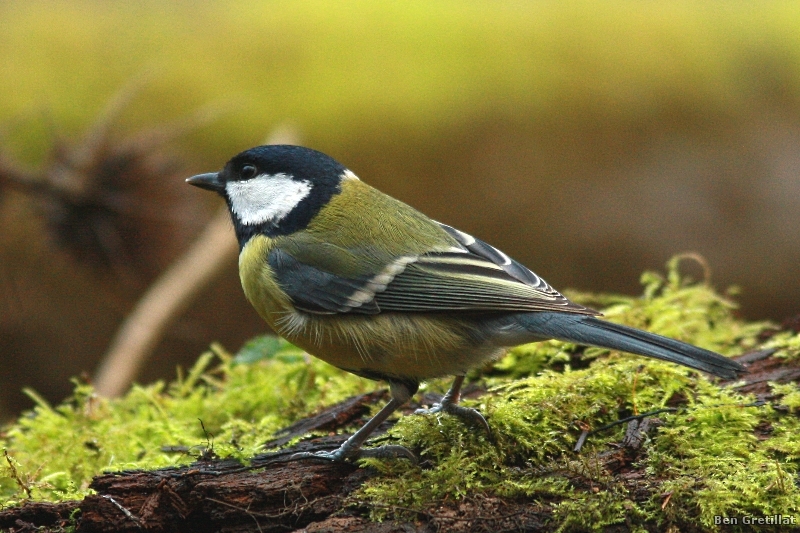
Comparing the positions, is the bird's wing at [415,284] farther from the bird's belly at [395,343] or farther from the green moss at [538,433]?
the green moss at [538,433]

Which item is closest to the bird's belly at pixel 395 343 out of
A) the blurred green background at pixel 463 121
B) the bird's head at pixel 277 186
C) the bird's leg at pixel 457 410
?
the bird's leg at pixel 457 410

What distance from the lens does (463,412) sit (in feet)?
9.39

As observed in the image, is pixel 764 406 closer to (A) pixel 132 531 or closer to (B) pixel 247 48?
(A) pixel 132 531

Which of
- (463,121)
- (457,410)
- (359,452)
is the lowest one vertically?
(359,452)

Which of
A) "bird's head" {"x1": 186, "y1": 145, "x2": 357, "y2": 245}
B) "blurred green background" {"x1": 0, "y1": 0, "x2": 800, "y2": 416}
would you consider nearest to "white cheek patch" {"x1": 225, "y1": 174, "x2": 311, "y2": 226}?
"bird's head" {"x1": 186, "y1": 145, "x2": 357, "y2": 245}

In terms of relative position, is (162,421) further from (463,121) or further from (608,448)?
(463,121)

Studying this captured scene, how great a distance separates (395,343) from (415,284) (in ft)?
0.77

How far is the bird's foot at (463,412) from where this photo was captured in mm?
2799

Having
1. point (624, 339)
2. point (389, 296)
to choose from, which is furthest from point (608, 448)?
point (389, 296)

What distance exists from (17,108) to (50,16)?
1.31m

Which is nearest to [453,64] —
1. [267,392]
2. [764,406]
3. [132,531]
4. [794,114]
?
[794,114]

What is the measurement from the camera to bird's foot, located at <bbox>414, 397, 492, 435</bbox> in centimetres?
280

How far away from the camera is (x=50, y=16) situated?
297 inches

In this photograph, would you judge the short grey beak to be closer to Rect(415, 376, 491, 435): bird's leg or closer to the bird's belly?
the bird's belly
